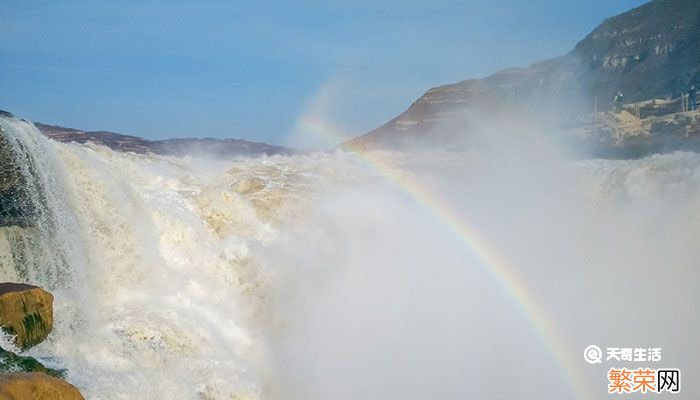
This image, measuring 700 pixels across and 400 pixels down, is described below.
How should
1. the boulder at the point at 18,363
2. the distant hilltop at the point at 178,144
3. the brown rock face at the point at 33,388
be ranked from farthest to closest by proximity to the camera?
the distant hilltop at the point at 178,144 → the boulder at the point at 18,363 → the brown rock face at the point at 33,388

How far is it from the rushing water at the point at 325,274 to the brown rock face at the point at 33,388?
50.2 inches

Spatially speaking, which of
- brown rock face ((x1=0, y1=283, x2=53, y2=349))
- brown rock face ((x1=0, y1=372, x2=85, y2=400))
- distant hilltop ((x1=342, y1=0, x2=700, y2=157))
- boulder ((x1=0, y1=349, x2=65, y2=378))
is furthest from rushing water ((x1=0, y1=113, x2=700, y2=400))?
distant hilltop ((x1=342, y1=0, x2=700, y2=157))

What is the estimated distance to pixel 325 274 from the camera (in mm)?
16328

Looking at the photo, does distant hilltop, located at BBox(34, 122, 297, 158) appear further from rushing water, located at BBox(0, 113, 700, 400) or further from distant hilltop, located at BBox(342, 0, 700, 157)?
rushing water, located at BBox(0, 113, 700, 400)

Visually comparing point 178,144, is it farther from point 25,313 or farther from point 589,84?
point 589,84

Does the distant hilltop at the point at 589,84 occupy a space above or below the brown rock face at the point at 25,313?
above

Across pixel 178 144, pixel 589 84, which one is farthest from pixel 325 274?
pixel 589 84

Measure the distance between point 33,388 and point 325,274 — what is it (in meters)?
11.3

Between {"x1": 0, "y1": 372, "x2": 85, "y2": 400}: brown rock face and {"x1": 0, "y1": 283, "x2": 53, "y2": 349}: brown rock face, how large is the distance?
169 cm

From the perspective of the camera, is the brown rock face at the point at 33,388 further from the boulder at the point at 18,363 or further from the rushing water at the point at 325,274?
the rushing water at the point at 325,274

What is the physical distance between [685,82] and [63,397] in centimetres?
6325

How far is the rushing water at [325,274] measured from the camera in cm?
921

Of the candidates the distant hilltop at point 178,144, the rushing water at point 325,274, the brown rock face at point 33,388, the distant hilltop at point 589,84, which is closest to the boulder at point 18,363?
the rushing water at point 325,274

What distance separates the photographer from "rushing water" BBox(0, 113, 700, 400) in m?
9.21
